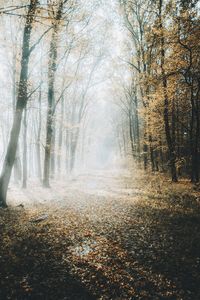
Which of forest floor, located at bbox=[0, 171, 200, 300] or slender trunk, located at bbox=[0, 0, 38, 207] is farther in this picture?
slender trunk, located at bbox=[0, 0, 38, 207]

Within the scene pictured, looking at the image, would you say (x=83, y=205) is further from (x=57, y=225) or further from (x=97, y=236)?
(x=97, y=236)

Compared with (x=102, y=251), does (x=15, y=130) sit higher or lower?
higher

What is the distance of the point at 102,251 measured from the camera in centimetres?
700

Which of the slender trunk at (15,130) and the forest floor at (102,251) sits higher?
the slender trunk at (15,130)

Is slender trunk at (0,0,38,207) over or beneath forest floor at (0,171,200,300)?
over

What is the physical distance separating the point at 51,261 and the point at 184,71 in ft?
44.0

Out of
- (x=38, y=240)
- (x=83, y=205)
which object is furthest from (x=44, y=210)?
(x=38, y=240)

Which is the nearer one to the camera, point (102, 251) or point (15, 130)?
point (102, 251)

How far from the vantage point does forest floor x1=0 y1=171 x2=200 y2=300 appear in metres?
5.27

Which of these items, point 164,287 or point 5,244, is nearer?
point 164,287

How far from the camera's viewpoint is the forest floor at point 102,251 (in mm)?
5270

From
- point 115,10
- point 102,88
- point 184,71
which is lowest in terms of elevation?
point 184,71

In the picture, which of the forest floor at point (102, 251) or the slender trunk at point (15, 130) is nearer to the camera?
the forest floor at point (102, 251)

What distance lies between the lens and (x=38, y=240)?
7672 millimetres
